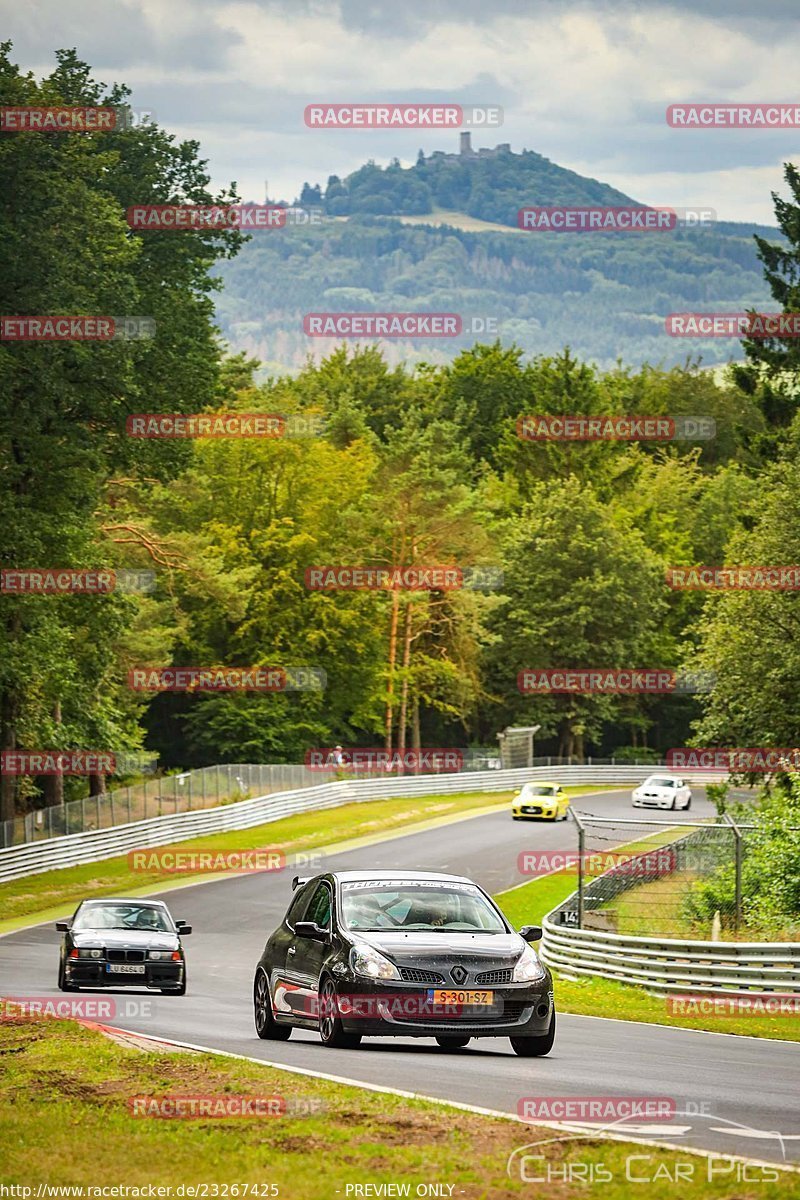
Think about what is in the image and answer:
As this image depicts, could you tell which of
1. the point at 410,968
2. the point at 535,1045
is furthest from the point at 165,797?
the point at 410,968

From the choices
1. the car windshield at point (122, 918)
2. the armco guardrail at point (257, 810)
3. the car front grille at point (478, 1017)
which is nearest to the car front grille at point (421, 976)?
the car front grille at point (478, 1017)

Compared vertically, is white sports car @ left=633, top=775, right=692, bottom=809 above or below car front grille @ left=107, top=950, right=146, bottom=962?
below

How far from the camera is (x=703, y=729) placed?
146 ft

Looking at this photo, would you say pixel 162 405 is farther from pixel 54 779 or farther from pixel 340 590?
pixel 340 590

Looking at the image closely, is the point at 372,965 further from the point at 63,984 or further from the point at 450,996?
the point at 63,984

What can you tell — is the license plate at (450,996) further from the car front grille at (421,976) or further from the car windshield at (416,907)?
the car windshield at (416,907)

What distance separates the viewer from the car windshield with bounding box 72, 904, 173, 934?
76.0 ft

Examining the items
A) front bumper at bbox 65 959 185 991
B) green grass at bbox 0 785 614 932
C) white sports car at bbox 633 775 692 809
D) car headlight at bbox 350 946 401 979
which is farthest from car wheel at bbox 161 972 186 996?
white sports car at bbox 633 775 692 809

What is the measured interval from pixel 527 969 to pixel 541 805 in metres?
47.6

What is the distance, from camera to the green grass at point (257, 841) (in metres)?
41.6

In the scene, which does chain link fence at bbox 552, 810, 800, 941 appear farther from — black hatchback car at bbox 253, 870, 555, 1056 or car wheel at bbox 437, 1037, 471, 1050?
black hatchback car at bbox 253, 870, 555, 1056

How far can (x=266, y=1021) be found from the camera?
15352 millimetres

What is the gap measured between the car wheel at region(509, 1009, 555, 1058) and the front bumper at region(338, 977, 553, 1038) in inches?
7.4

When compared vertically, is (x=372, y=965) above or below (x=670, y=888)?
above
